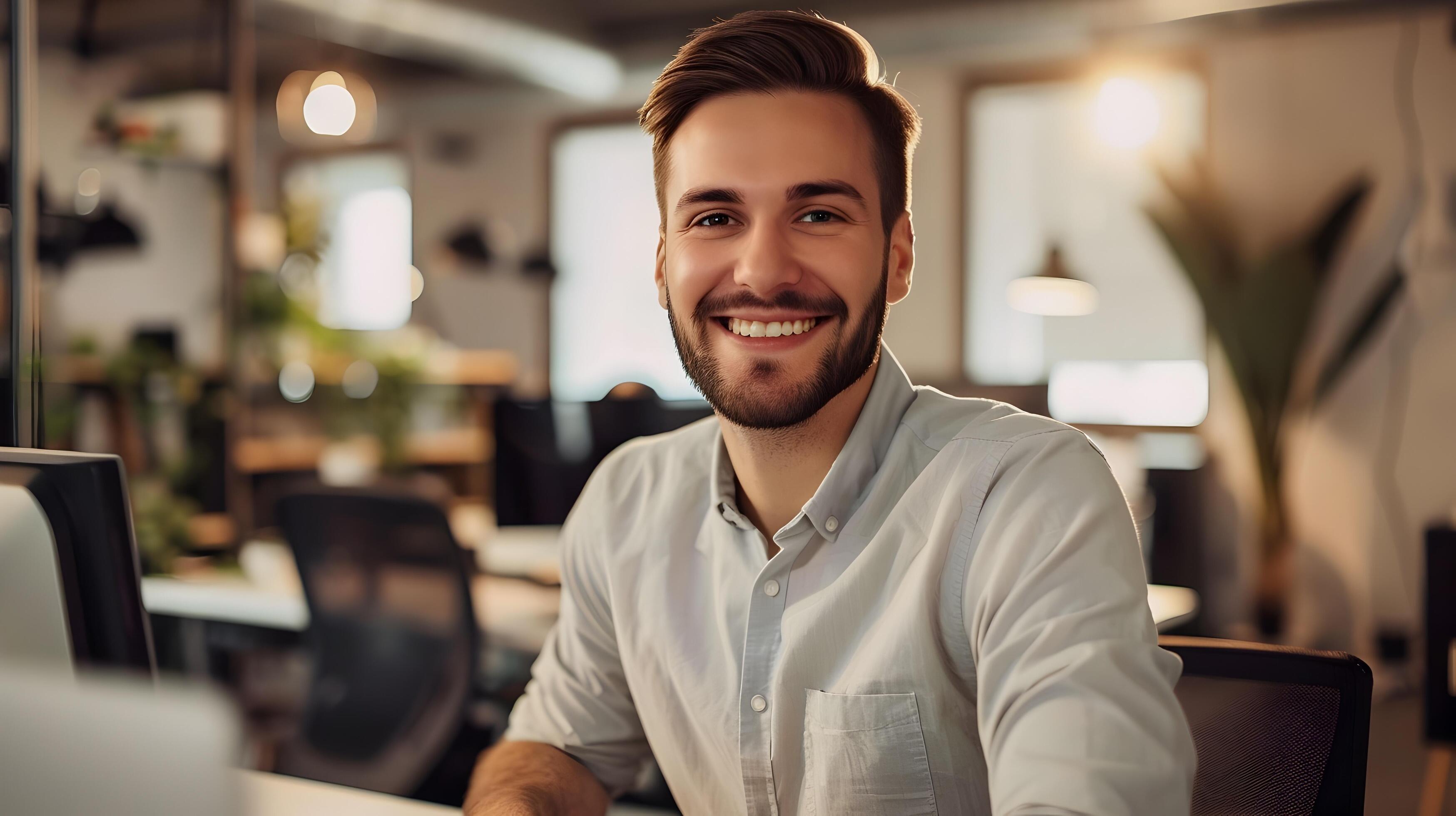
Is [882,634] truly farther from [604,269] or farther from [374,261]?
[374,261]

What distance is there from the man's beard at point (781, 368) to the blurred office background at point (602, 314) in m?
1.13

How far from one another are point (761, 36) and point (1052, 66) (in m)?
5.29

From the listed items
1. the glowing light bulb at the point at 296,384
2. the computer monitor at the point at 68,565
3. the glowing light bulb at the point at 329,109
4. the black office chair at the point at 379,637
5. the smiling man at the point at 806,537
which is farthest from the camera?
the glowing light bulb at the point at 296,384

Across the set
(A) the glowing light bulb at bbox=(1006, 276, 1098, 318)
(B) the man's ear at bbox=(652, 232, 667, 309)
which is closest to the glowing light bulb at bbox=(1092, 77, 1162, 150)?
(A) the glowing light bulb at bbox=(1006, 276, 1098, 318)

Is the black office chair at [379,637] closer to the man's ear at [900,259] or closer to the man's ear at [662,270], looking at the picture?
the man's ear at [662,270]

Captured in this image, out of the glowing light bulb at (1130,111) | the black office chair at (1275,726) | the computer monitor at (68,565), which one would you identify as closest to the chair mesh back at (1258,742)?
the black office chair at (1275,726)

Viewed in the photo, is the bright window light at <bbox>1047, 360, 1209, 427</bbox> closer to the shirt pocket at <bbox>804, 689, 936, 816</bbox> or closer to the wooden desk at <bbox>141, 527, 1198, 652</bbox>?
the wooden desk at <bbox>141, 527, 1198, 652</bbox>

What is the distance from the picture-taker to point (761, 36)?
126cm

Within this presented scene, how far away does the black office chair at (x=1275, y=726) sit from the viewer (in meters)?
1.06

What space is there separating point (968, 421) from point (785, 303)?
0.23 meters

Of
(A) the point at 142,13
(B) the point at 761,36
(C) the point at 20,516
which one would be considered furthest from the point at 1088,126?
(C) the point at 20,516

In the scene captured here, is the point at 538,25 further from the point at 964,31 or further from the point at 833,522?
the point at 833,522

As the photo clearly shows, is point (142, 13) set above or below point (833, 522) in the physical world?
Result: above

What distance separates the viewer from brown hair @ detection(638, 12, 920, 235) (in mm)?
1250
